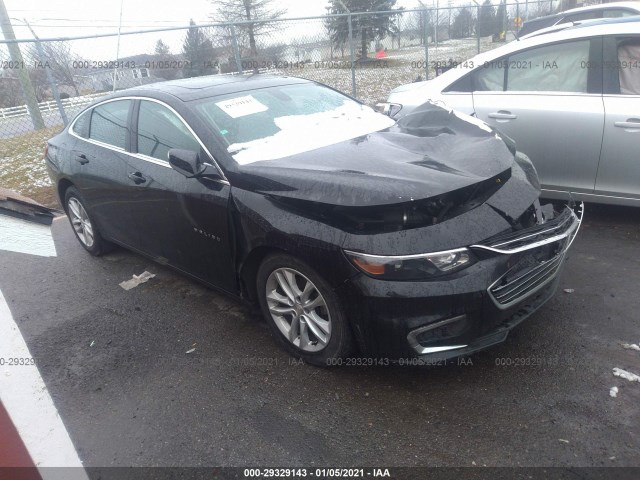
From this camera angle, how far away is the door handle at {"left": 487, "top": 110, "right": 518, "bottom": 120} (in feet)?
14.9

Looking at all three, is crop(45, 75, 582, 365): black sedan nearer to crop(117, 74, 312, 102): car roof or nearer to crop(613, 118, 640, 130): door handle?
crop(117, 74, 312, 102): car roof

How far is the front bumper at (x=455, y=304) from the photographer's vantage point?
252 cm

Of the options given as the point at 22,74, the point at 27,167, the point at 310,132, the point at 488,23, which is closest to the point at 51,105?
the point at 22,74

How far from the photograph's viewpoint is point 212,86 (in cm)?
391

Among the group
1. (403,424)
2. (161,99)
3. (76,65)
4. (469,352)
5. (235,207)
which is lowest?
(403,424)

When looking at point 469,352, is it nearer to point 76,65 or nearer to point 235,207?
point 235,207

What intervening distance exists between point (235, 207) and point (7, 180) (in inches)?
265

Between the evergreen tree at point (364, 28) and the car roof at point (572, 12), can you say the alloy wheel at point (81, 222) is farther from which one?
the car roof at point (572, 12)

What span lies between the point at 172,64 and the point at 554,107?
7729 millimetres

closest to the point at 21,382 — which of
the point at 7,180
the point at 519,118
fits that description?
the point at 519,118

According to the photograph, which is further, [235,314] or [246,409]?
[235,314]

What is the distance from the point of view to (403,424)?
2.60 metres

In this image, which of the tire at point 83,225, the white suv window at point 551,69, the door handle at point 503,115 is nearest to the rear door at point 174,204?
the tire at point 83,225

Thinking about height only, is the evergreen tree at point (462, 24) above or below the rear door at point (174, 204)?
above
